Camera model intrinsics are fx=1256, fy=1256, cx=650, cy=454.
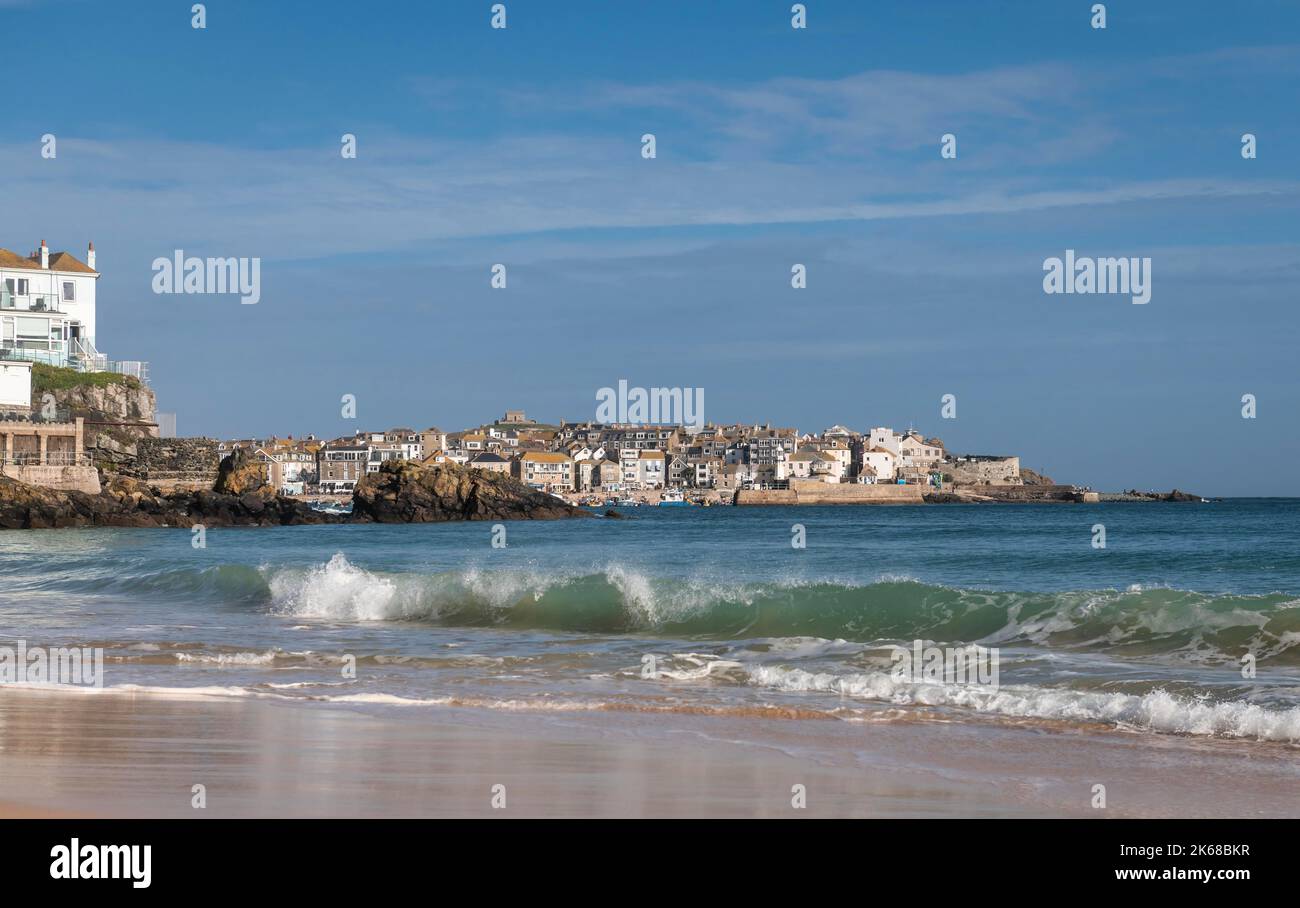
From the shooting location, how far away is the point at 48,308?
65000mm

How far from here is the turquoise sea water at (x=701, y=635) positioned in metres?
11.1

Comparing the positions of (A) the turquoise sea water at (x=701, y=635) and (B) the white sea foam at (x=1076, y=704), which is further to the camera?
(A) the turquoise sea water at (x=701, y=635)

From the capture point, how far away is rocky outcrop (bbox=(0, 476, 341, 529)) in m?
52.6

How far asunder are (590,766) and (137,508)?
5525cm

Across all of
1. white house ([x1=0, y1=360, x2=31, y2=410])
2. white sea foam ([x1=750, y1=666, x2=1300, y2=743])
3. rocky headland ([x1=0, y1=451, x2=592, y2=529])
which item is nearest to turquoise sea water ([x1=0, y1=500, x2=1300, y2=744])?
white sea foam ([x1=750, y1=666, x2=1300, y2=743])

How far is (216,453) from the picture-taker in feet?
228

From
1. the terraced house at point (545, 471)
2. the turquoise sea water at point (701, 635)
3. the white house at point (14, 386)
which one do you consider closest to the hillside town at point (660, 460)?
the terraced house at point (545, 471)

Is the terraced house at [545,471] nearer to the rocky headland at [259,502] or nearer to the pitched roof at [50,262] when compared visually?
the rocky headland at [259,502]

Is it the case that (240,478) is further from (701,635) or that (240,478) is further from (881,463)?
(881,463)

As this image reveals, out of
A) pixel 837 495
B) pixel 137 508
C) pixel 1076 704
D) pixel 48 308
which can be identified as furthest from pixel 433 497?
pixel 837 495

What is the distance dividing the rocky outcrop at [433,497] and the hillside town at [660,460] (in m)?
55.2

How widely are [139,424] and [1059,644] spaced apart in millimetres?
58714
